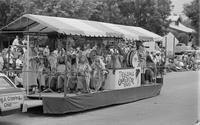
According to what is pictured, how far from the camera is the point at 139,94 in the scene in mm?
17000

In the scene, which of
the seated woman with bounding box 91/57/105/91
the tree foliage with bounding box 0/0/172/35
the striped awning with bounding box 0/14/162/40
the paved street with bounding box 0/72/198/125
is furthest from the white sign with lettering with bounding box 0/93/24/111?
the tree foliage with bounding box 0/0/172/35

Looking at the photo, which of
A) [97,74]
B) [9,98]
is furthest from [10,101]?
[97,74]

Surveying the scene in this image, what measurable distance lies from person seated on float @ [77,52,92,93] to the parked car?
314 centimetres

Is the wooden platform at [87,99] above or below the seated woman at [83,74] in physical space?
below

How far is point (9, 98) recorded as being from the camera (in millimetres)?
10383

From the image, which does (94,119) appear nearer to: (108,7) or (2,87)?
(2,87)

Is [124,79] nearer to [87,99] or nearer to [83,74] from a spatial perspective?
[83,74]

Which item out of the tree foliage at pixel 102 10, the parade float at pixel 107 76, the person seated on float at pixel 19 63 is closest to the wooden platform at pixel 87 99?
the parade float at pixel 107 76

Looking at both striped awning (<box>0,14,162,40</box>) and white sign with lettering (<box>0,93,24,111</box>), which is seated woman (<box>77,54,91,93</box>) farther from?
white sign with lettering (<box>0,93,24,111</box>)

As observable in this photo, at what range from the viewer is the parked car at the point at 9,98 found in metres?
10.2

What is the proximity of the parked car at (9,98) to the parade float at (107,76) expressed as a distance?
0.34 metres

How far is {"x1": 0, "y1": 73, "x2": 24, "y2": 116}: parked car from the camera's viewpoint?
10164mm

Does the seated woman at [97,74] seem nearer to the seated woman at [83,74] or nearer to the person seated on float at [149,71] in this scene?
the seated woman at [83,74]

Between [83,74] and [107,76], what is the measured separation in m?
1.80
